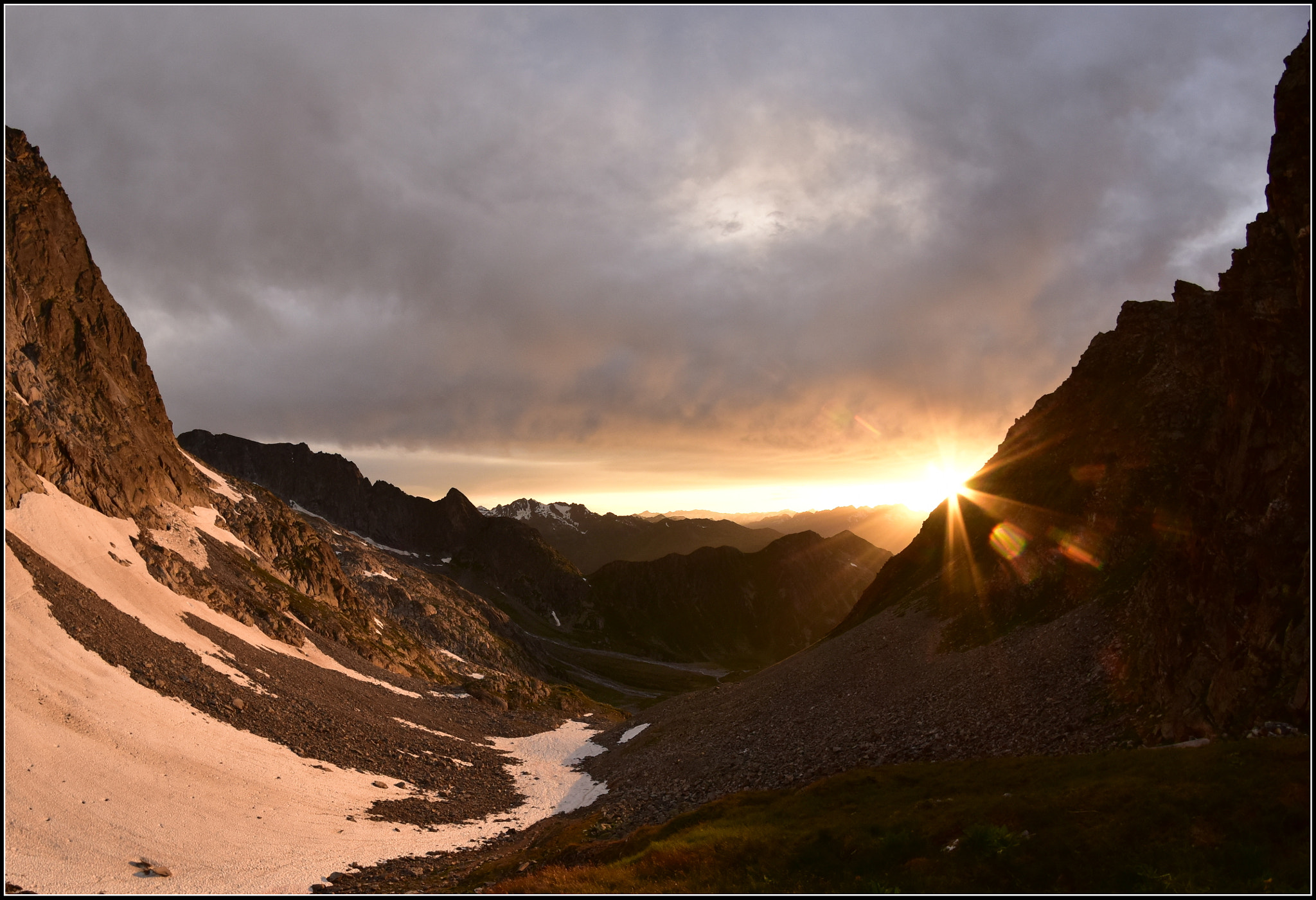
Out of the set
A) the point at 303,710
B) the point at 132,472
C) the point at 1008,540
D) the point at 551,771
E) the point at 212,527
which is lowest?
the point at 551,771

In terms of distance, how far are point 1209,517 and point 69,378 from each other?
147m

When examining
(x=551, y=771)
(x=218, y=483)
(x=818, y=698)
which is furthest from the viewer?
(x=218, y=483)

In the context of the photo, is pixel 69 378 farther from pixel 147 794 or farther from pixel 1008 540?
pixel 1008 540

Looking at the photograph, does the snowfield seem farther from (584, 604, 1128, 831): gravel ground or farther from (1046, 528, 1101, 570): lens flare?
(1046, 528, 1101, 570): lens flare

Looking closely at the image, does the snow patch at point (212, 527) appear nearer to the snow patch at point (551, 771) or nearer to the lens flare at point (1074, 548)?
the snow patch at point (551, 771)

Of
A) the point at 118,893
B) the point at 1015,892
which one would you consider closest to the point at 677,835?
the point at 1015,892

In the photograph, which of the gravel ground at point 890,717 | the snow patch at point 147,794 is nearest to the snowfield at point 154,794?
the snow patch at point 147,794

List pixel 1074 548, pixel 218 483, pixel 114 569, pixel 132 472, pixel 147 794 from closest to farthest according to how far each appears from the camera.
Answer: pixel 147 794, pixel 1074 548, pixel 114 569, pixel 132 472, pixel 218 483

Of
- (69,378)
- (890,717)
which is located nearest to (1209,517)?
(890,717)

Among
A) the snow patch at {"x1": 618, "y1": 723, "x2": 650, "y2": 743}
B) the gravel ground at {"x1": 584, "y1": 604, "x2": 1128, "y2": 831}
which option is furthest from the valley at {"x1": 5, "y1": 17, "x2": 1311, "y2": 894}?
the snow patch at {"x1": 618, "y1": 723, "x2": 650, "y2": 743}

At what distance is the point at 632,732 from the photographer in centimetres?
9812

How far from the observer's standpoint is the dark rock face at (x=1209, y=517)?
26.3m

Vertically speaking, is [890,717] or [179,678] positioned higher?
[890,717]

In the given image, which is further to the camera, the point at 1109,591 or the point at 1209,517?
the point at 1109,591
